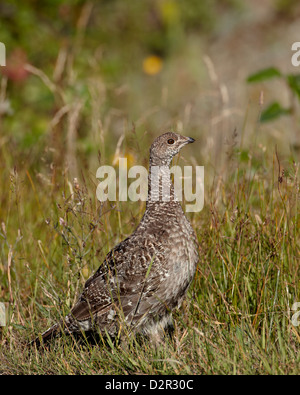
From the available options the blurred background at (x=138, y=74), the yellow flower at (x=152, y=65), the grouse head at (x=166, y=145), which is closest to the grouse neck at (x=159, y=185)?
the grouse head at (x=166, y=145)

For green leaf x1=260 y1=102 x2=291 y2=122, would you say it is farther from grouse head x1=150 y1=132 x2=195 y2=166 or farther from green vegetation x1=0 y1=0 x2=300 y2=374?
grouse head x1=150 y1=132 x2=195 y2=166

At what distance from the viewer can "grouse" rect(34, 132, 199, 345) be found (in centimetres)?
431

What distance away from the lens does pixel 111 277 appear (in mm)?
4426

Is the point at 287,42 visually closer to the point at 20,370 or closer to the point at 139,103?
the point at 139,103

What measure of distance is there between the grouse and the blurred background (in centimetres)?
99

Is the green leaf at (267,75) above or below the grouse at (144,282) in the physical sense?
A: above

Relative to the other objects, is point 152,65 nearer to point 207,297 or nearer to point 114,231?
point 114,231

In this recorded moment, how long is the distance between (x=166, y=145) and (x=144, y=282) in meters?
1.05

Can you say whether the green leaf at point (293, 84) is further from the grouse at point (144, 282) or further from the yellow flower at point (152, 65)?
the yellow flower at point (152, 65)

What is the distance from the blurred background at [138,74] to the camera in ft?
22.9

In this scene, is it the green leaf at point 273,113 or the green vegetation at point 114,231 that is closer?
the green vegetation at point 114,231

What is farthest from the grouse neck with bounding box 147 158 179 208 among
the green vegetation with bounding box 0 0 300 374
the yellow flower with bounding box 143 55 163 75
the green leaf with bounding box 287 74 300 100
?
the yellow flower with bounding box 143 55 163 75

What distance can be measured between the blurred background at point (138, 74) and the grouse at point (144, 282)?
3.26 ft

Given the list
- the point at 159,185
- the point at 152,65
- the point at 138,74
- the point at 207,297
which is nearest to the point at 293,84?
the point at 159,185
